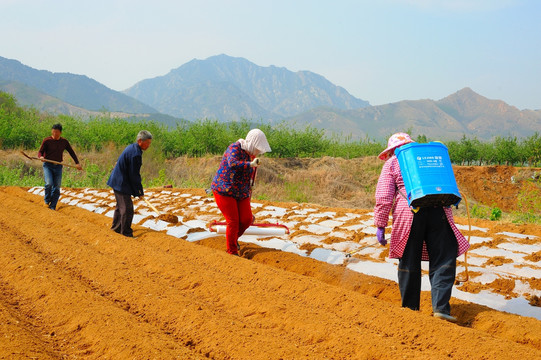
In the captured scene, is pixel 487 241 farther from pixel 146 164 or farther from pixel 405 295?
pixel 146 164

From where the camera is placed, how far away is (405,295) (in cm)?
372

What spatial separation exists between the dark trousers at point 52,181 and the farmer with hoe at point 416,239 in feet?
21.9

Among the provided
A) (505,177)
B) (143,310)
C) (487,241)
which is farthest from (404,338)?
(505,177)

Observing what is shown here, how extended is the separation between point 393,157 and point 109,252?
11.7 feet

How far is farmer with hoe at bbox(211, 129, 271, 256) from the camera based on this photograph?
518cm

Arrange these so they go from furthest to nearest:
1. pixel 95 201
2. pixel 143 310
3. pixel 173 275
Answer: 1. pixel 95 201
2. pixel 173 275
3. pixel 143 310

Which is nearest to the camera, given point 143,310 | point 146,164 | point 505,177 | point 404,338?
point 404,338

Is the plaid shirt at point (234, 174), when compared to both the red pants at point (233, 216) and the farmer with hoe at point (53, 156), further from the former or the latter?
the farmer with hoe at point (53, 156)

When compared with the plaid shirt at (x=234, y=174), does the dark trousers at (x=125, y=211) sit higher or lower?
lower

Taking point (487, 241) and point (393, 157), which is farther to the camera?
point (487, 241)

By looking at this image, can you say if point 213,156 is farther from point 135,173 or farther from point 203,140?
point 135,173

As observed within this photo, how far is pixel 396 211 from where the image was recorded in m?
3.66

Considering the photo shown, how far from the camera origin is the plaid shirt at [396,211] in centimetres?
358

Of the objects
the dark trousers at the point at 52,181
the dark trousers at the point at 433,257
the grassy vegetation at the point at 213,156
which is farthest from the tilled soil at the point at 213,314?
the grassy vegetation at the point at 213,156
